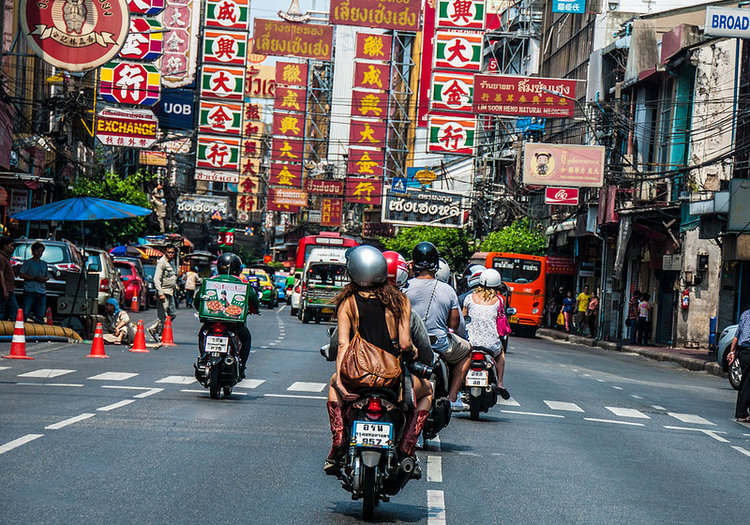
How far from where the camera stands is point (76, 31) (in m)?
22.1

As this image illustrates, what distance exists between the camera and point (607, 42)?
163 ft

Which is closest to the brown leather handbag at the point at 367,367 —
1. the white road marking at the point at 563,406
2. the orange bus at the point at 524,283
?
the white road marking at the point at 563,406

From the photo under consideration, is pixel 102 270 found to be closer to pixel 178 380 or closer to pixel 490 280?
pixel 178 380

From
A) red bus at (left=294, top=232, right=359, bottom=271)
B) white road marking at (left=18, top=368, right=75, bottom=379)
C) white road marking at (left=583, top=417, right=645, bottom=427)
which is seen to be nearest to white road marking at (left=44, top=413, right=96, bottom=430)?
white road marking at (left=18, top=368, right=75, bottom=379)

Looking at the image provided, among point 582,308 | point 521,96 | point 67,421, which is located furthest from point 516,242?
point 67,421

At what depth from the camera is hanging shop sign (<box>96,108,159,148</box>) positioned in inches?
1486

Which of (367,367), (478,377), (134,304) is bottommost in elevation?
(134,304)

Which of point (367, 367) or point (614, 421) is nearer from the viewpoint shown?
point (367, 367)

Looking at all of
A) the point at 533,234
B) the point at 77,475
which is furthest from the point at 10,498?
the point at 533,234

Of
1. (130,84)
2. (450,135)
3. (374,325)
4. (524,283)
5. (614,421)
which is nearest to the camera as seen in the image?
(374,325)

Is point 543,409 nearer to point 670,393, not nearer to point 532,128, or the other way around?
point 670,393

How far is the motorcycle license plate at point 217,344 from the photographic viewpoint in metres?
13.4

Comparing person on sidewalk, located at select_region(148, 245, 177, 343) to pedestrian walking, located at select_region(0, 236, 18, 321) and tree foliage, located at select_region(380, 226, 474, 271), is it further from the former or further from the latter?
tree foliage, located at select_region(380, 226, 474, 271)

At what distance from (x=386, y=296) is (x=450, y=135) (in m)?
39.7
